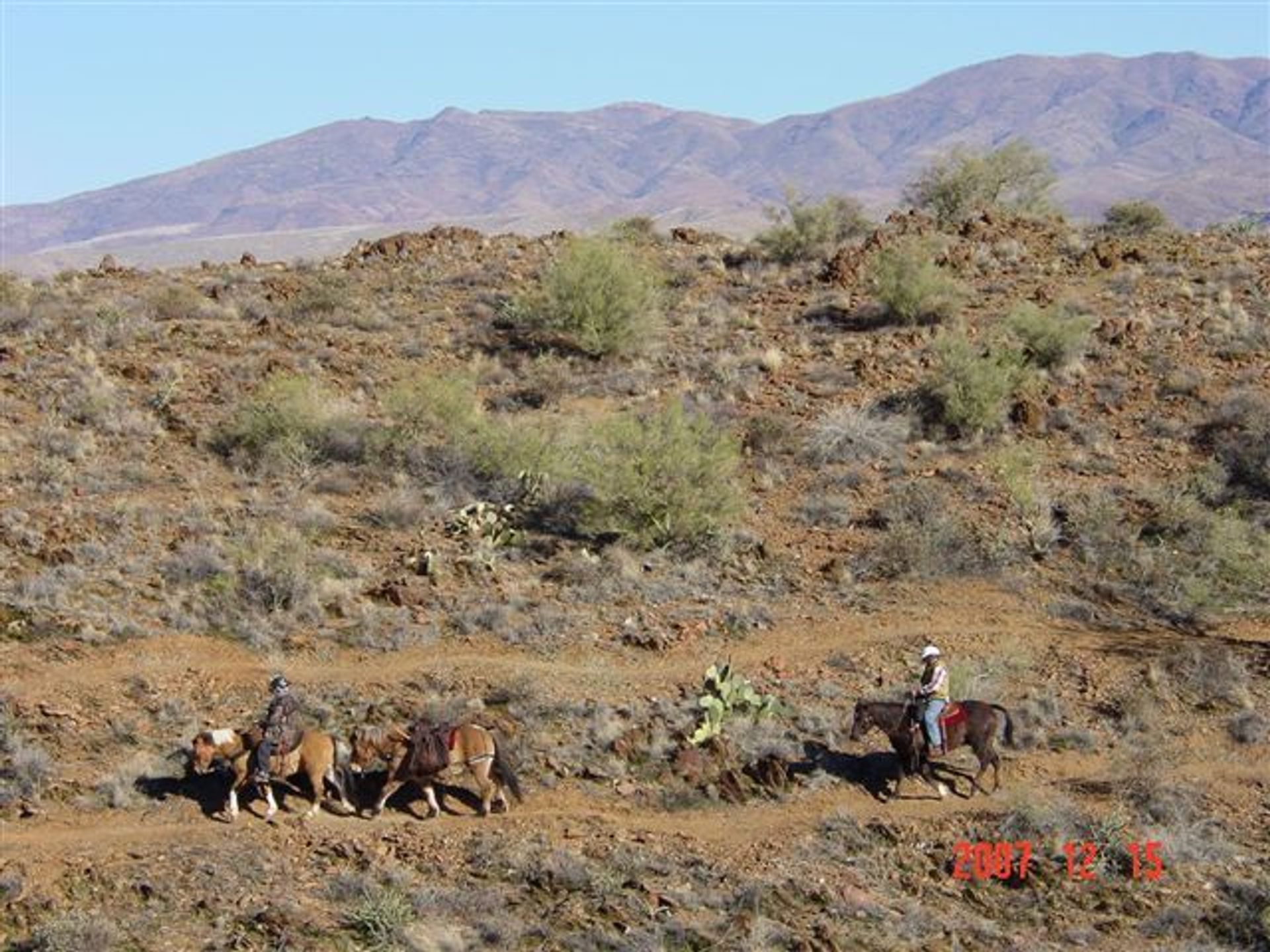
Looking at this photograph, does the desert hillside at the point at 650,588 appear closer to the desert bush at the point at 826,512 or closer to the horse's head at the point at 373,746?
the desert bush at the point at 826,512

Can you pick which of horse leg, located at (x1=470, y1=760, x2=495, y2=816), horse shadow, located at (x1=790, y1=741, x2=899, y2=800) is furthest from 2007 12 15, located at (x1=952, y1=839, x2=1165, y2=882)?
horse leg, located at (x1=470, y1=760, x2=495, y2=816)

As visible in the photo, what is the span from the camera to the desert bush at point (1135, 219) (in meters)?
34.8

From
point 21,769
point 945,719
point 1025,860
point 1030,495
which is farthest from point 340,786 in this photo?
point 1030,495

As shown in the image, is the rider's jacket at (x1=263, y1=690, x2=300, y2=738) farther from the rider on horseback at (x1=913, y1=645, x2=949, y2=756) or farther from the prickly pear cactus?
→ the rider on horseback at (x1=913, y1=645, x2=949, y2=756)

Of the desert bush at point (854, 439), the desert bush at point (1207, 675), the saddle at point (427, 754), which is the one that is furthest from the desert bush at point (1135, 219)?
the saddle at point (427, 754)

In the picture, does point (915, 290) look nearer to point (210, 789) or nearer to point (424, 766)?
point (424, 766)

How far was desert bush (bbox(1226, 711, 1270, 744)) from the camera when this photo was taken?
13.7 metres

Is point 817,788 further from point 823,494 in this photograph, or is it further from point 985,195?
point 985,195

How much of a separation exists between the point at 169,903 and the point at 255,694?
3939 mm

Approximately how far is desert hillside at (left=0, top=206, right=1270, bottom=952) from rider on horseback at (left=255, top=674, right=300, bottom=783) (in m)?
0.60

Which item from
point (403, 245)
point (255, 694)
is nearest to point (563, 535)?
point (255, 694)

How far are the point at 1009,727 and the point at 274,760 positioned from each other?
7.86 meters

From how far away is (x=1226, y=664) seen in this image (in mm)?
14844

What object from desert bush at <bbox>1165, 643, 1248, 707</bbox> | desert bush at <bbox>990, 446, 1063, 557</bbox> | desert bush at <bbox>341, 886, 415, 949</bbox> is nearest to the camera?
desert bush at <bbox>341, 886, 415, 949</bbox>
